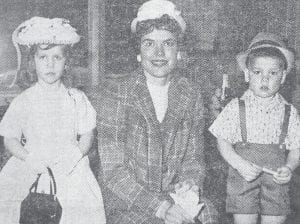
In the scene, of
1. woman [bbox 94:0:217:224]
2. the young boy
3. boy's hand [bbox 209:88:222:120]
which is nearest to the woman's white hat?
woman [bbox 94:0:217:224]

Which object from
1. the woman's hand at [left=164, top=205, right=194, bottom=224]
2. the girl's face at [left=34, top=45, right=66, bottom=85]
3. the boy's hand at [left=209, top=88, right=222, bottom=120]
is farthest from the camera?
the boy's hand at [left=209, top=88, right=222, bottom=120]

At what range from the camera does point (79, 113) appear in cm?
191

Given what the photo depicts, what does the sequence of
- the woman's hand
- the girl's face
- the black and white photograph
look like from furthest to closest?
the girl's face, the black and white photograph, the woman's hand

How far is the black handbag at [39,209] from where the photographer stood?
1630mm

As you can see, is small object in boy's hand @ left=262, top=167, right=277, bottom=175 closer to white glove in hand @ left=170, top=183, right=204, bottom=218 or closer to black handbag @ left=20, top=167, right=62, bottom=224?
white glove in hand @ left=170, top=183, right=204, bottom=218

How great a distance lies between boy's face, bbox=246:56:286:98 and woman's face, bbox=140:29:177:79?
1.18 feet

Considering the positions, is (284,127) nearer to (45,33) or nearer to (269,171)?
(269,171)

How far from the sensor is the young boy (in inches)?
73.5

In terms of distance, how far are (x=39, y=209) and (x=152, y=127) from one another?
1.77 feet

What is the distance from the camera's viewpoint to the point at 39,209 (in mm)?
1636

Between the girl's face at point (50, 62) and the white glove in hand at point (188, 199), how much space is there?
27.9 inches

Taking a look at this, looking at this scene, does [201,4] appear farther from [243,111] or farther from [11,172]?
[11,172]

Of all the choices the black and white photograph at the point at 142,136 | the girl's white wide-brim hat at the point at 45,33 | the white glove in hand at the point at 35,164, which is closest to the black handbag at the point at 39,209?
the black and white photograph at the point at 142,136

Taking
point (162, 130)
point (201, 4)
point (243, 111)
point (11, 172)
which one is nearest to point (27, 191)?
point (11, 172)
